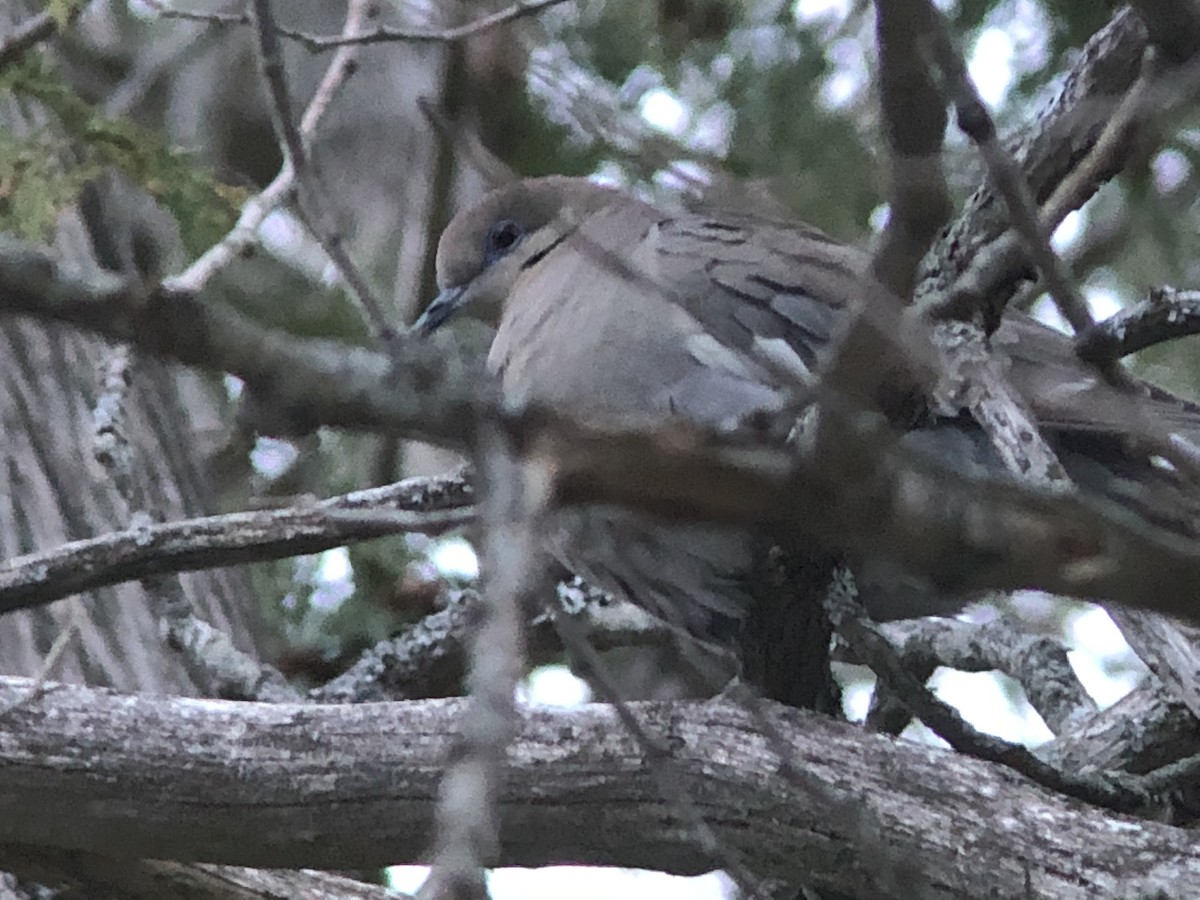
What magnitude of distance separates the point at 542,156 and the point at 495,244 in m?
0.48

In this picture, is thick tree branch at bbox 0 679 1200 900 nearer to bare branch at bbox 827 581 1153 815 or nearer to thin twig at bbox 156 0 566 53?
bare branch at bbox 827 581 1153 815

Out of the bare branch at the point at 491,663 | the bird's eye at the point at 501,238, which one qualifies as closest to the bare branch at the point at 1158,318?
the bare branch at the point at 491,663

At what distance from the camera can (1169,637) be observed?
6.81 ft

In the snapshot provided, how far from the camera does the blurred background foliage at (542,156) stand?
311cm

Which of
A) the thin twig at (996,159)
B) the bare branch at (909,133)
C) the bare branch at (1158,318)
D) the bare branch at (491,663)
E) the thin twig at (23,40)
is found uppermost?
the thin twig at (23,40)

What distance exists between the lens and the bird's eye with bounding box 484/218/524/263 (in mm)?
3479

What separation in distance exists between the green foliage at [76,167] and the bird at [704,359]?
610 mm

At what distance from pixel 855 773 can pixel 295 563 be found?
1919 millimetres

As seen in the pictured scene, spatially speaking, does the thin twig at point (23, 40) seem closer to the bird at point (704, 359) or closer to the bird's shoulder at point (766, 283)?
the bird at point (704, 359)

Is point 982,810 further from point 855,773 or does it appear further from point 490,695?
point 490,695

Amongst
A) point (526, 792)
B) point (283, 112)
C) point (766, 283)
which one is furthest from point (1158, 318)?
point (283, 112)

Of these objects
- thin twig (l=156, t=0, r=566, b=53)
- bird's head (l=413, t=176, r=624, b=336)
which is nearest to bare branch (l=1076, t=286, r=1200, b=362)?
thin twig (l=156, t=0, r=566, b=53)

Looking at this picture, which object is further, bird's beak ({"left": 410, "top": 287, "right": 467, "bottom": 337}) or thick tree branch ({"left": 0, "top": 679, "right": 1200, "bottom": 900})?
bird's beak ({"left": 410, "top": 287, "right": 467, "bottom": 337})

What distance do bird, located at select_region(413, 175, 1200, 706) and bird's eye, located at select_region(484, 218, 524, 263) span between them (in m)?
0.38
